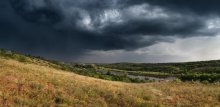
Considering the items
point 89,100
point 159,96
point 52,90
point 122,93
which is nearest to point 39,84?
point 52,90

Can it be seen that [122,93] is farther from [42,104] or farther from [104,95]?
[42,104]

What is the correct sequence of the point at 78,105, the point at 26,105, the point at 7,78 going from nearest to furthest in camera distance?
the point at 26,105 → the point at 78,105 → the point at 7,78

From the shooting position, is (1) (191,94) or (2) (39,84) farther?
(1) (191,94)

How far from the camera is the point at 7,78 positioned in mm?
27094

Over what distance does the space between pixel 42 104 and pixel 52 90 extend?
3.58 meters

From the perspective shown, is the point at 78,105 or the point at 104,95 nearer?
the point at 78,105

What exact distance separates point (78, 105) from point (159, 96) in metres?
7.61

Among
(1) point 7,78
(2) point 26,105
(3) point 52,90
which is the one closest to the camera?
(2) point 26,105

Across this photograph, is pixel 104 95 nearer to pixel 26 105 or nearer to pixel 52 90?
Answer: pixel 52 90

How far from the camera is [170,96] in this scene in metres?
27.7

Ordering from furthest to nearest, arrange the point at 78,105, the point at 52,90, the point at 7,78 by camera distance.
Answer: the point at 7,78
the point at 52,90
the point at 78,105

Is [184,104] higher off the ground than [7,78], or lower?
lower

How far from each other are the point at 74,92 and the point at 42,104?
4273 millimetres

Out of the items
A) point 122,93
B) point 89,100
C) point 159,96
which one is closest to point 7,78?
point 89,100
